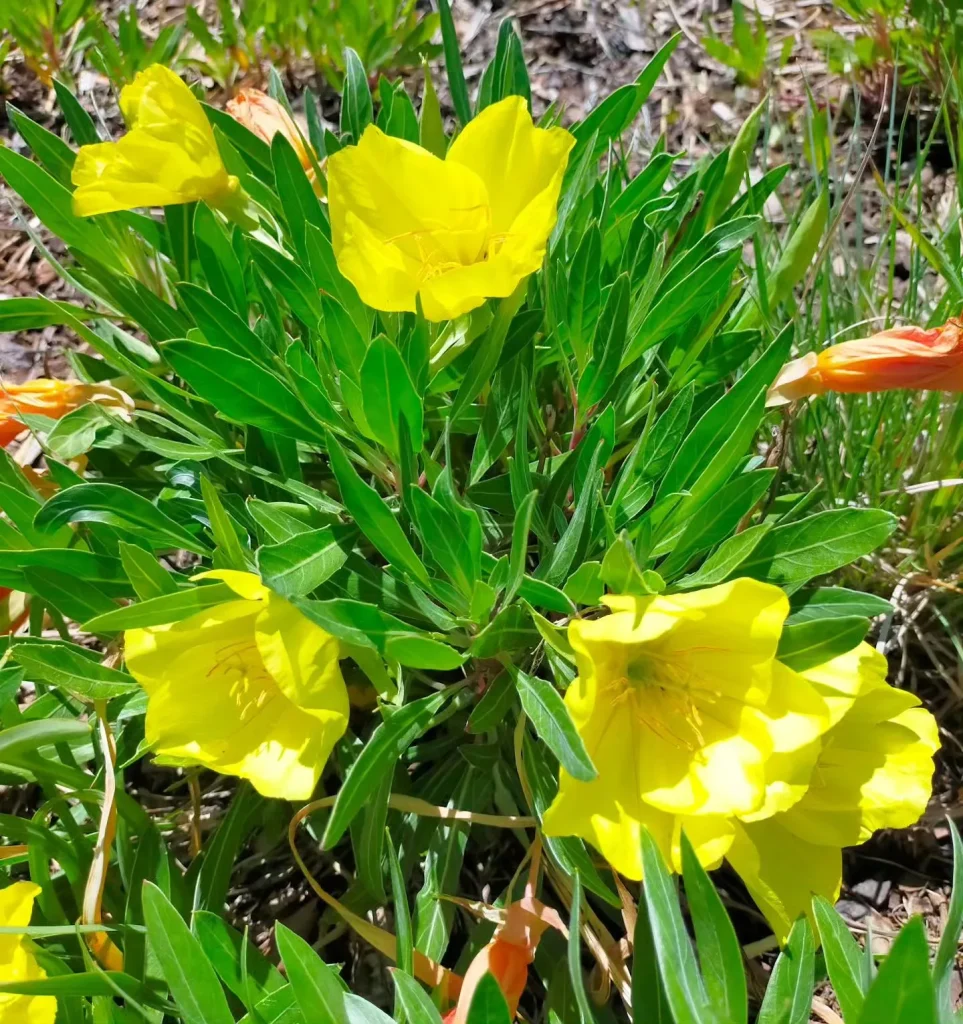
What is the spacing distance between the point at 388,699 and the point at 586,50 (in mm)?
2259

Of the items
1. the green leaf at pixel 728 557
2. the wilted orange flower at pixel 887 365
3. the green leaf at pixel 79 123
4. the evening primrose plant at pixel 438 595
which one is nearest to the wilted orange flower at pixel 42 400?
the evening primrose plant at pixel 438 595

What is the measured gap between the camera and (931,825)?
4.96 feet

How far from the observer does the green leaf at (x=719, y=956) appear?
89 cm

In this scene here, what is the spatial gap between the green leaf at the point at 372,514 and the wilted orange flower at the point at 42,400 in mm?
566

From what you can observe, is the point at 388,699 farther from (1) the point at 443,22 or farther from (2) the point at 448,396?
(1) the point at 443,22

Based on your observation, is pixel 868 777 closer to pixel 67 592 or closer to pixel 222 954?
pixel 222 954

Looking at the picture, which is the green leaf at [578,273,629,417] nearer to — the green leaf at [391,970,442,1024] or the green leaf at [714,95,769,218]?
the green leaf at [714,95,769,218]

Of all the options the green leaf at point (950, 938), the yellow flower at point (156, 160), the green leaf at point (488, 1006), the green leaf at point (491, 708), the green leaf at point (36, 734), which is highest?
the yellow flower at point (156, 160)

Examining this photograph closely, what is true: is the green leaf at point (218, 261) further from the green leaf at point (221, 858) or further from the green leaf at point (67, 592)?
the green leaf at point (221, 858)

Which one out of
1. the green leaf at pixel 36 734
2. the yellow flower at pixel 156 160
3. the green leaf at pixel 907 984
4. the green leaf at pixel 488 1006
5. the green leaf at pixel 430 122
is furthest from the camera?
the green leaf at pixel 430 122

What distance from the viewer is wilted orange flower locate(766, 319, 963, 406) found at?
1.12m

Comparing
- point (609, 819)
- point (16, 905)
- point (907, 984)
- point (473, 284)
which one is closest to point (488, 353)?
point (473, 284)

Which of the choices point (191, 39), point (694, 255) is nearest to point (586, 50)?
point (191, 39)

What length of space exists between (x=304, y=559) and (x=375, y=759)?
0.80 ft
